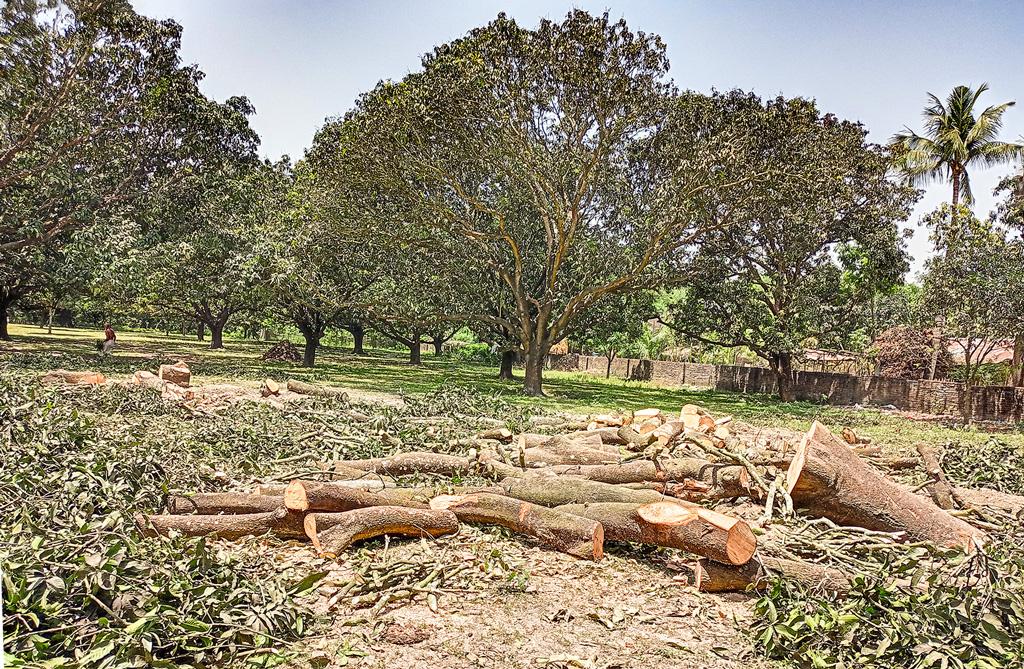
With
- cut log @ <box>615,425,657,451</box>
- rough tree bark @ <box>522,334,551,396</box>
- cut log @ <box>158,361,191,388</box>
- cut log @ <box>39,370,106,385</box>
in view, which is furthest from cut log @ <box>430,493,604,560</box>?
rough tree bark @ <box>522,334,551,396</box>

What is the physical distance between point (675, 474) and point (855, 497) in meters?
1.59

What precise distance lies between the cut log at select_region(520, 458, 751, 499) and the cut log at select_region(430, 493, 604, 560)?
79 cm

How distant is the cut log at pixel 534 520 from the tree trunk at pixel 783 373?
19.6 meters

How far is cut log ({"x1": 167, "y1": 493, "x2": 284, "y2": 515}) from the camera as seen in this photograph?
15.7 feet

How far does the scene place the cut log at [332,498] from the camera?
451cm

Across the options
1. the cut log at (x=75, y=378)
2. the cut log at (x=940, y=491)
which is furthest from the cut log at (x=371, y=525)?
the cut log at (x=75, y=378)

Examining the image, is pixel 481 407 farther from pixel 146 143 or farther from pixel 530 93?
pixel 146 143

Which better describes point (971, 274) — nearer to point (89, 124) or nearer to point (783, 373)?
point (783, 373)

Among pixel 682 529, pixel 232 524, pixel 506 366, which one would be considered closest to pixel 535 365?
pixel 506 366

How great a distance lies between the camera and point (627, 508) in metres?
4.62

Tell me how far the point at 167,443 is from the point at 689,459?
16.3 feet

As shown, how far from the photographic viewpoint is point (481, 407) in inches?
485

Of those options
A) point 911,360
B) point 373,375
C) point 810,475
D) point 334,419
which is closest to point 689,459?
point 810,475

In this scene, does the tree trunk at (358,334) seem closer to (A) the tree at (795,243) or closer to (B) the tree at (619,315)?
(B) the tree at (619,315)
